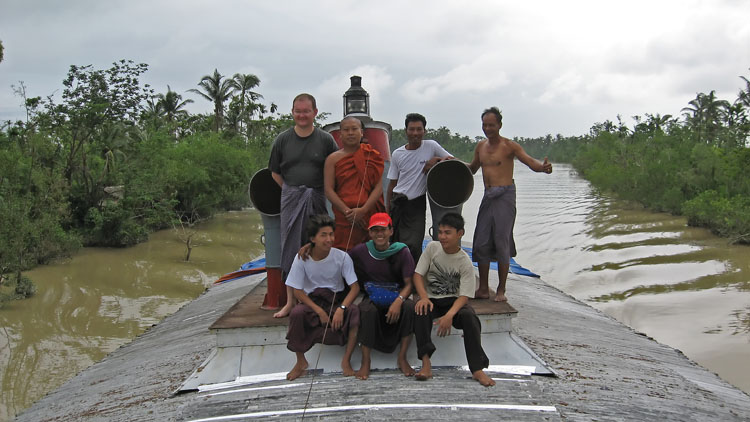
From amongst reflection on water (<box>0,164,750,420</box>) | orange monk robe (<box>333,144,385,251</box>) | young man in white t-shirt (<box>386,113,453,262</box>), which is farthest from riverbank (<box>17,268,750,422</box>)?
reflection on water (<box>0,164,750,420</box>)

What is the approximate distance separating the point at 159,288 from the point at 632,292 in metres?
12.9

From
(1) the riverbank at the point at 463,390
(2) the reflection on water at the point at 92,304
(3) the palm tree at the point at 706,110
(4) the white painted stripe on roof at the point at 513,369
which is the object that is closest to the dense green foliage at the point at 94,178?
(2) the reflection on water at the point at 92,304

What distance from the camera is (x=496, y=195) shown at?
564cm

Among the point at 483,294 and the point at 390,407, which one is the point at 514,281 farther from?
the point at 390,407

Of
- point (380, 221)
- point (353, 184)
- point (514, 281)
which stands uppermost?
point (353, 184)

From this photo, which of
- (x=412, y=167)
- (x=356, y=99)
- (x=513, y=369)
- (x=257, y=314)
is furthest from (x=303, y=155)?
(x=356, y=99)

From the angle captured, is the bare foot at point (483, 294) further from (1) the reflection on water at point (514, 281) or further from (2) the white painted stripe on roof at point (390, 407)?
(1) the reflection on water at point (514, 281)

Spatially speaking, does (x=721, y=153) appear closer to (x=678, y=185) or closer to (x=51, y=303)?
(x=678, y=185)

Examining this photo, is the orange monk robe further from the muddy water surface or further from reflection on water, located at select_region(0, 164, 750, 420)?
the muddy water surface

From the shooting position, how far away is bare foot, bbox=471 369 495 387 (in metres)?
4.11

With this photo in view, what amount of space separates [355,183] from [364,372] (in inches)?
66.4

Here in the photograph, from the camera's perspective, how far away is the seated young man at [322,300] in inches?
171

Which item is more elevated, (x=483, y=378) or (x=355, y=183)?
(x=355, y=183)

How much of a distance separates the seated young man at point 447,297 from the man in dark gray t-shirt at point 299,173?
1.27m
